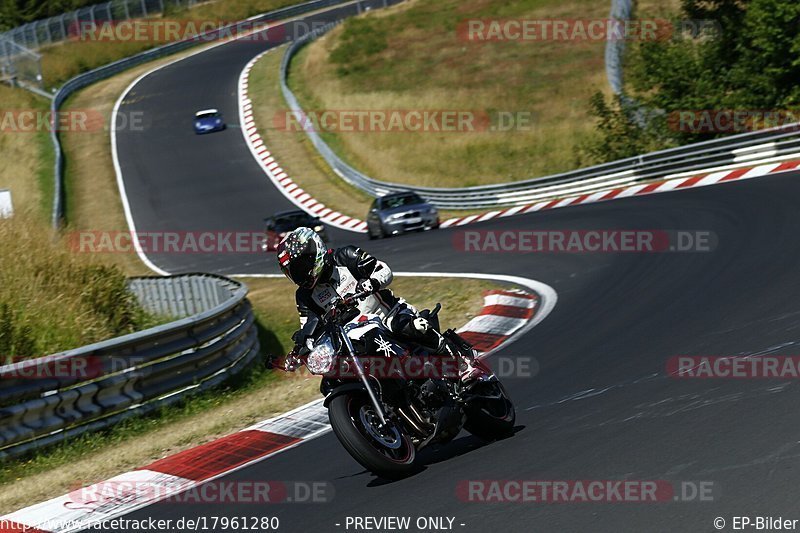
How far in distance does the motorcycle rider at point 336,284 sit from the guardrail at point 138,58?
108ft

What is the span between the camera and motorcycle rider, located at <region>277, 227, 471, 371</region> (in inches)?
260

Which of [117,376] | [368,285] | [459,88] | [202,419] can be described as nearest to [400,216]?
[202,419]

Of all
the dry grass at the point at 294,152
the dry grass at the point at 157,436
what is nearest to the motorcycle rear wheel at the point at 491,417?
the dry grass at the point at 157,436

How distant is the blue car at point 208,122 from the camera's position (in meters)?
48.9

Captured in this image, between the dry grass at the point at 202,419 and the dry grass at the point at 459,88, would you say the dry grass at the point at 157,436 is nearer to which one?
the dry grass at the point at 202,419

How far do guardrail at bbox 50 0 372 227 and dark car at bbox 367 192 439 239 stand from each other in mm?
14633

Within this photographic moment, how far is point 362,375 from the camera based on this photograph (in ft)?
21.3

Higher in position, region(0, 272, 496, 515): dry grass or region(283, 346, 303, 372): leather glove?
region(283, 346, 303, 372): leather glove

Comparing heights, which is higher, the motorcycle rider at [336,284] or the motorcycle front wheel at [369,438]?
the motorcycle rider at [336,284]

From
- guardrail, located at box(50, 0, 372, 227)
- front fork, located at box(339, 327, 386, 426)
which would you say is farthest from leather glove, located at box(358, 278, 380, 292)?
guardrail, located at box(50, 0, 372, 227)

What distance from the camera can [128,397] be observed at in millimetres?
10938

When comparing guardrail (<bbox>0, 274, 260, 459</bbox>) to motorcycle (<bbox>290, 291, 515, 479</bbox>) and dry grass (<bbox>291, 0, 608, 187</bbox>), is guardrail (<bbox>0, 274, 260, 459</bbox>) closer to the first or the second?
motorcycle (<bbox>290, 291, 515, 479</bbox>)

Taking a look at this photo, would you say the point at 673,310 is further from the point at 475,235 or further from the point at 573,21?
the point at 573,21

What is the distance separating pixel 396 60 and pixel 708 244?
44809 millimetres
